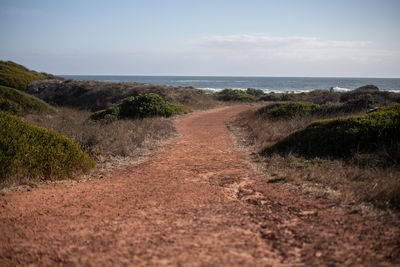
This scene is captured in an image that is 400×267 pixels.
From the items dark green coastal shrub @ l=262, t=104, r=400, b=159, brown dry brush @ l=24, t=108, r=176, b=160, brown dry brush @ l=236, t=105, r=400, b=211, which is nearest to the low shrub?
brown dry brush @ l=24, t=108, r=176, b=160

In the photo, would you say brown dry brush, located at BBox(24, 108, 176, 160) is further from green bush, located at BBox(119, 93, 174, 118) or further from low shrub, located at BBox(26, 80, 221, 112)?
low shrub, located at BBox(26, 80, 221, 112)

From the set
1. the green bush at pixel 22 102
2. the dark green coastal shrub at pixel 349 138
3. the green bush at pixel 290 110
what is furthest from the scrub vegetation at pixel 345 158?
the green bush at pixel 22 102

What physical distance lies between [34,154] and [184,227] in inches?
152

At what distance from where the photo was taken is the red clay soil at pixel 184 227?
10.3 feet

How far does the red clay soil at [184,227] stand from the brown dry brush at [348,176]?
470 millimetres

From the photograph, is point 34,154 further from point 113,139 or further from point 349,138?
point 349,138

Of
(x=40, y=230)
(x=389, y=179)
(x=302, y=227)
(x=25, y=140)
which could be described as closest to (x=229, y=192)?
(x=302, y=227)

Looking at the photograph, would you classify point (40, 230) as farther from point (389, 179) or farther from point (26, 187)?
point (389, 179)

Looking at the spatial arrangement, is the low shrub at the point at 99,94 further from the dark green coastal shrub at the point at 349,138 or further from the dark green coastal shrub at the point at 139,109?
the dark green coastal shrub at the point at 349,138

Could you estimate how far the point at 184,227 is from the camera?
3.88 meters

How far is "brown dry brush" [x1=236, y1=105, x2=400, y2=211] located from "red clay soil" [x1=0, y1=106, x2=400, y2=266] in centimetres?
47

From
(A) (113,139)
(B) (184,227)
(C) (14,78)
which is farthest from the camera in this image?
(C) (14,78)

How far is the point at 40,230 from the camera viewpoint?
3.80 metres

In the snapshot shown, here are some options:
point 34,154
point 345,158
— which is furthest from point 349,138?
point 34,154
